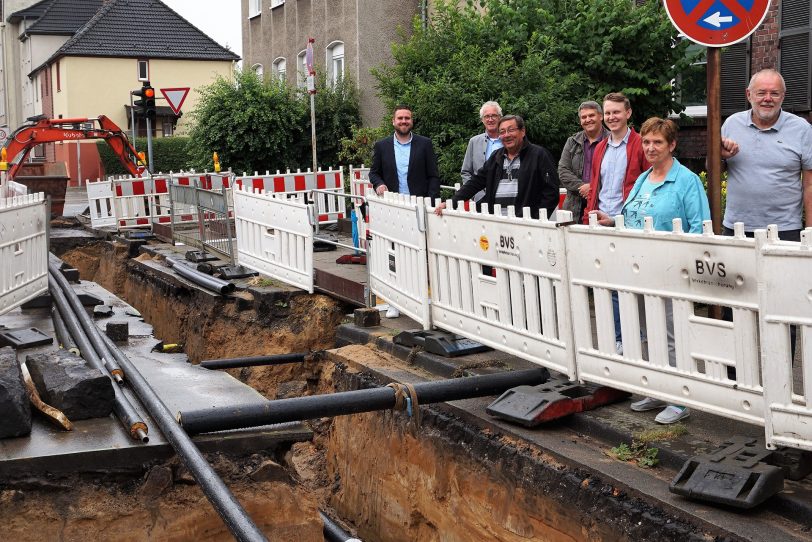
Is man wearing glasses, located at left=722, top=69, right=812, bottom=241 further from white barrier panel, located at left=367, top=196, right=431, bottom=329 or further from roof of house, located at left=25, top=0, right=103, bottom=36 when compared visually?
roof of house, located at left=25, top=0, right=103, bottom=36

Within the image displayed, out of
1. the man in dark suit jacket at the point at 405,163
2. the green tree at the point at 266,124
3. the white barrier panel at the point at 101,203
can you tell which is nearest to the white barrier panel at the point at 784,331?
the man in dark suit jacket at the point at 405,163

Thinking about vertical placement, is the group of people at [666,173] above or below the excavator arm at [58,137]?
below

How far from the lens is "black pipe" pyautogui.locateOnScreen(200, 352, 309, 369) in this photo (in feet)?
32.3

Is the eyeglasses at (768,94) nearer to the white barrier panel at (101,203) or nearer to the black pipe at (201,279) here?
the black pipe at (201,279)

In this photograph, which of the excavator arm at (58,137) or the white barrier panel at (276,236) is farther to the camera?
the excavator arm at (58,137)

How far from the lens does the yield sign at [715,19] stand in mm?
5520

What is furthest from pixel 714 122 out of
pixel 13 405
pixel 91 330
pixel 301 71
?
pixel 301 71

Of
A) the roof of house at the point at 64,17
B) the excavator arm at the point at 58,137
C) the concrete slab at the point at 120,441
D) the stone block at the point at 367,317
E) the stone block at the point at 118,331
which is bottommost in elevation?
the concrete slab at the point at 120,441

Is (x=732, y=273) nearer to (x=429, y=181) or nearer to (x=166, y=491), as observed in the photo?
(x=166, y=491)

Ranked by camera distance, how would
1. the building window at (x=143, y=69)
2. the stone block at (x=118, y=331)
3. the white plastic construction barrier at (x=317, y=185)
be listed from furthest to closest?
1. the building window at (x=143, y=69)
2. the white plastic construction barrier at (x=317, y=185)
3. the stone block at (x=118, y=331)

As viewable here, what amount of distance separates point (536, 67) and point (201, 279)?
5321 millimetres

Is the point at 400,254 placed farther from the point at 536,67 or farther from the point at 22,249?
the point at 536,67

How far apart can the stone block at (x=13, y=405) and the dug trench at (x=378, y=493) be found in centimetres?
38

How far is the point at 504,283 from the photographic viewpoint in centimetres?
689
